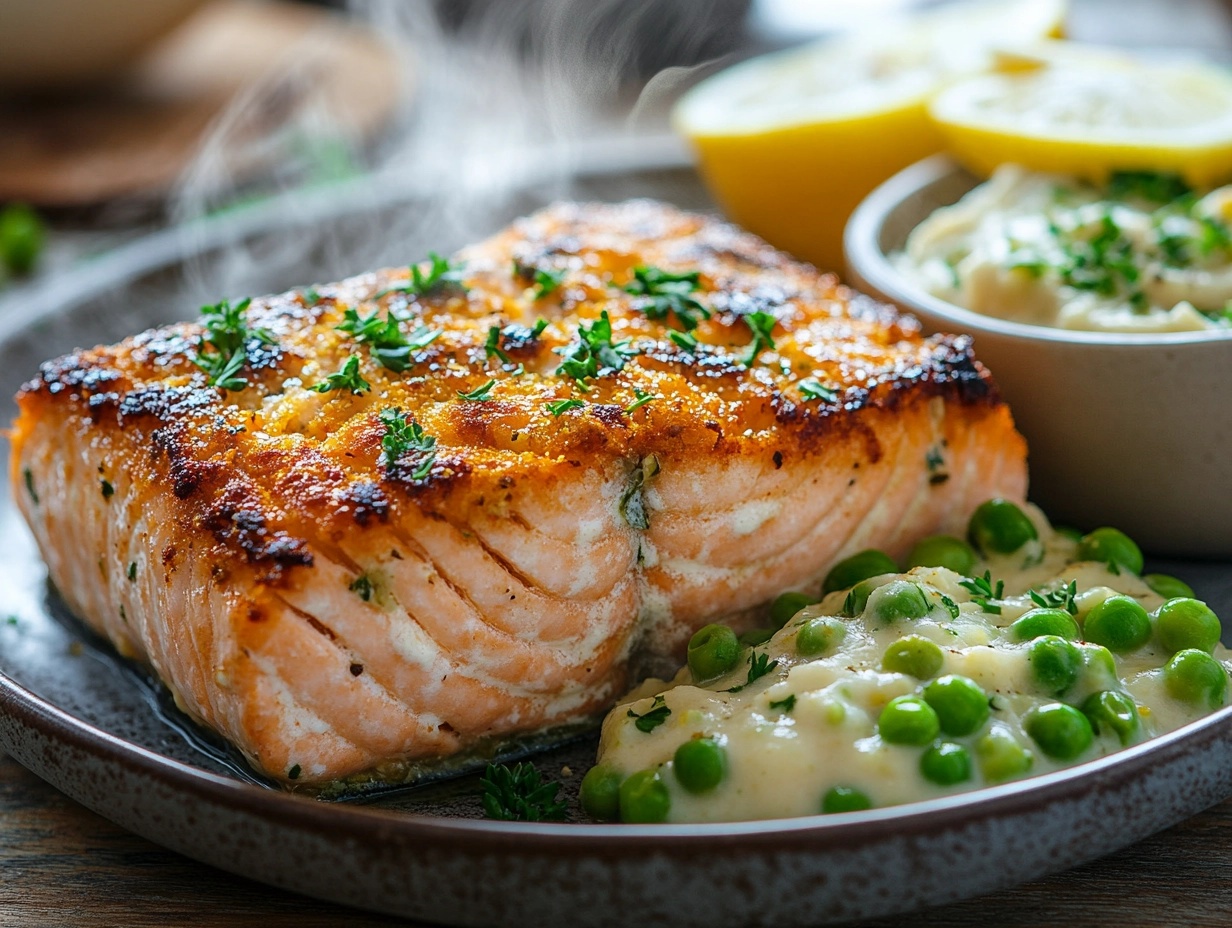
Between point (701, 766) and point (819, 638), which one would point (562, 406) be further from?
point (701, 766)

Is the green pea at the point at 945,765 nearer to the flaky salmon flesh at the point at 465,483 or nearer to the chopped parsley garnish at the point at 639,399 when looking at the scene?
the flaky salmon flesh at the point at 465,483

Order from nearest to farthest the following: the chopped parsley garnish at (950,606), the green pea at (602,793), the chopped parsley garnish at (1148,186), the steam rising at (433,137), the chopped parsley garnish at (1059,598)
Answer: the green pea at (602,793)
the chopped parsley garnish at (950,606)
the chopped parsley garnish at (1059,598)
the chopped parsley garnish at (1148,186)
the steam rising at (433,137)

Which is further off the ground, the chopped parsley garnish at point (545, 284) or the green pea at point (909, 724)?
the chopped parsley garnish at point (545, 284)

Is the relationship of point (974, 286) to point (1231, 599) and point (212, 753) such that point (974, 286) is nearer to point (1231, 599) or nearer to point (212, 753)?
point (1231, 599)

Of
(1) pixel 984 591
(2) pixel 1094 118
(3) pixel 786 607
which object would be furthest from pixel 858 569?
(2) pixel 1094 118

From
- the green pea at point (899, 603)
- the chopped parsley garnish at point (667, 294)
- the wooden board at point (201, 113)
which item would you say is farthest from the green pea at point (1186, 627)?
the wooden board at point (201, 113)

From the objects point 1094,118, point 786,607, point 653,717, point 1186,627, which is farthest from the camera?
point 1094,118

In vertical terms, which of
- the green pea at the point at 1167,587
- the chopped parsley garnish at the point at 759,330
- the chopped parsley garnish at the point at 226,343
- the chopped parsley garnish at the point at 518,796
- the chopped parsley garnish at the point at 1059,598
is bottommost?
the green pea at the point at 1167,587

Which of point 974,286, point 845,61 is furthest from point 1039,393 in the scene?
point 845,61
